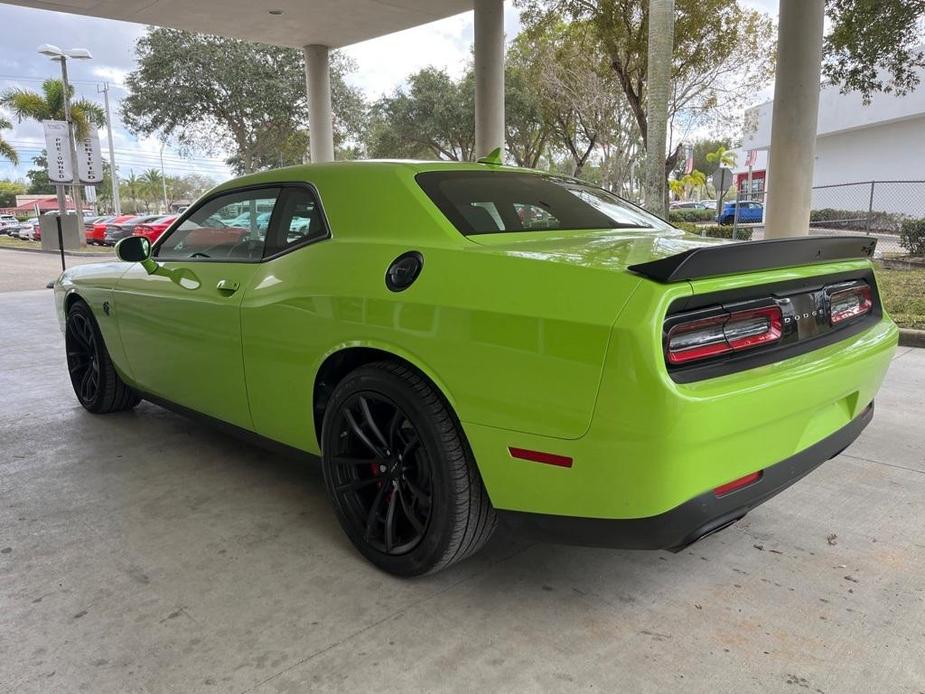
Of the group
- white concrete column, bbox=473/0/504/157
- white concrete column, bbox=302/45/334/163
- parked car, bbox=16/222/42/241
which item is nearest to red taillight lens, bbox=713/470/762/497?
white concrete column, bbox=473/0/504/157

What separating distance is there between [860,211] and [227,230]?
3210 centimetres

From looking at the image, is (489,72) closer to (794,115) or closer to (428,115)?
(794,115)

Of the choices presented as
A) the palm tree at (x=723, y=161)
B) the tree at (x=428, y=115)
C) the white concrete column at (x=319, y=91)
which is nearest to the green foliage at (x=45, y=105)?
the tree at (x=428, y=115)

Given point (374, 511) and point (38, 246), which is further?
point (38, 246)

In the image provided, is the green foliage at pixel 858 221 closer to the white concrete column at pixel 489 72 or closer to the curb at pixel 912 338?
the white concrete column at pixel 489 72

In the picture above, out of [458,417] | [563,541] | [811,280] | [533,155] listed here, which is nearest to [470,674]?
[563,541]

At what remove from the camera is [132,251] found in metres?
3.74

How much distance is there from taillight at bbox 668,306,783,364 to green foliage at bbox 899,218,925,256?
13981mm

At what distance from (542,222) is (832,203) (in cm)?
3683

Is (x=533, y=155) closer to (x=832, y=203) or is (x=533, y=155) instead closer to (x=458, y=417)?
(x=832, y=203)

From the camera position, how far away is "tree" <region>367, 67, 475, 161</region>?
26.7 m

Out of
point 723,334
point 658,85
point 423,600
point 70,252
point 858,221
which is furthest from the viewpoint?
point 70,252

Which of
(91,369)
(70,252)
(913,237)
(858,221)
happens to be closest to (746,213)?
(858,221)

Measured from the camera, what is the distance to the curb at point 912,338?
22.1ft
